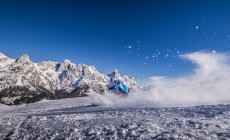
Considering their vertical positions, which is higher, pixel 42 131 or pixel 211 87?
pixel 211 87

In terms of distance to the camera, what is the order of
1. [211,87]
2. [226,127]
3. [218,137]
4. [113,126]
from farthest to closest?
1. [211,87]
2. [113,126]
3. [226,127]
4. [218,137]

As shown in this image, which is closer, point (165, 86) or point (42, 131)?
point (42, 131)

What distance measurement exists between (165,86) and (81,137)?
27.6 metres

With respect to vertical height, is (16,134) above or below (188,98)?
below

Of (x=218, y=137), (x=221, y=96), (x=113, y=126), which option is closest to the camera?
(x=218, y=137)

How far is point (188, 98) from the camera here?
28.8 metres

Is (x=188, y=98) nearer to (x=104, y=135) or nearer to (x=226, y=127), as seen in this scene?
(x=226, y=127)

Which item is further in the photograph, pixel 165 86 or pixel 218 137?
pixel 165 86

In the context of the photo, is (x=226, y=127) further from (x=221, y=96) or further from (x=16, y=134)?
(x=221, y=96)

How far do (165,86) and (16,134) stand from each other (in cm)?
2759

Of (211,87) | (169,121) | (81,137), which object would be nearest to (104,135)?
(81,137)

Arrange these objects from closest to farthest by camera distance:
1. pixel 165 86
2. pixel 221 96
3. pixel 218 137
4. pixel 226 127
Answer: pixel 218 137
pixel 226 127
pixel 221 96
pixel 165 86

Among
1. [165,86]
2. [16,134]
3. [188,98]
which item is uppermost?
[165,86]

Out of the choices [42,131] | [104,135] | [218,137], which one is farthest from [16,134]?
[218,137]
